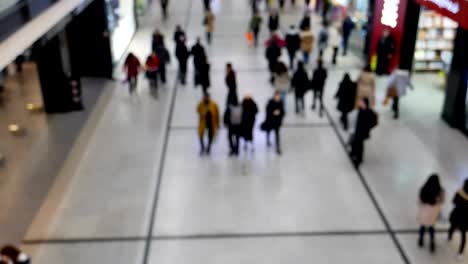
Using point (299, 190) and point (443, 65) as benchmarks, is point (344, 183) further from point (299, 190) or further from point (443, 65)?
point (443, 65)

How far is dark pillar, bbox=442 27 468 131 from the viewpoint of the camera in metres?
12.3

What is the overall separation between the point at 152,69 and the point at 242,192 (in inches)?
236

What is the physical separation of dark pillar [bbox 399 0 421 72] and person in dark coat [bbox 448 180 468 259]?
8.10 metres

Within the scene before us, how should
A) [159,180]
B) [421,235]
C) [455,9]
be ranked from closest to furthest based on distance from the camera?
[421,235] → [159,180] → [455,9]

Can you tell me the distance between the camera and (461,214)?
26.0 ft

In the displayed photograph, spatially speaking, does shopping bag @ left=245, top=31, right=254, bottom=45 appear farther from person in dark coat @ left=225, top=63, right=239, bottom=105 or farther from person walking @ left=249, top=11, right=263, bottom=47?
person in dark coat @ left=225, top=63, right=239, bottom=105

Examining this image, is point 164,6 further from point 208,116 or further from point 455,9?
point 455,9

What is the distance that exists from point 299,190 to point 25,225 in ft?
16.4

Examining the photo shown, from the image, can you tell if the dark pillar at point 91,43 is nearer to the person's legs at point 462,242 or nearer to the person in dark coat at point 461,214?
the person in dark coat at point 461,214

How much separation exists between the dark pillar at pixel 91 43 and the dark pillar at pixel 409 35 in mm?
8677

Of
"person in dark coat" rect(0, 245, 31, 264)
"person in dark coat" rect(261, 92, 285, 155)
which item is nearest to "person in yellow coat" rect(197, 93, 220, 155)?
"person in dark coat" rect(261, 92, 285, 155)

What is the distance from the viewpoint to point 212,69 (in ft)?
56.9

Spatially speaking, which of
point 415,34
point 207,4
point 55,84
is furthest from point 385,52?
point 207,4

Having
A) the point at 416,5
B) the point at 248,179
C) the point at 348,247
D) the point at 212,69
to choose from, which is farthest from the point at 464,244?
the point at 212,69
